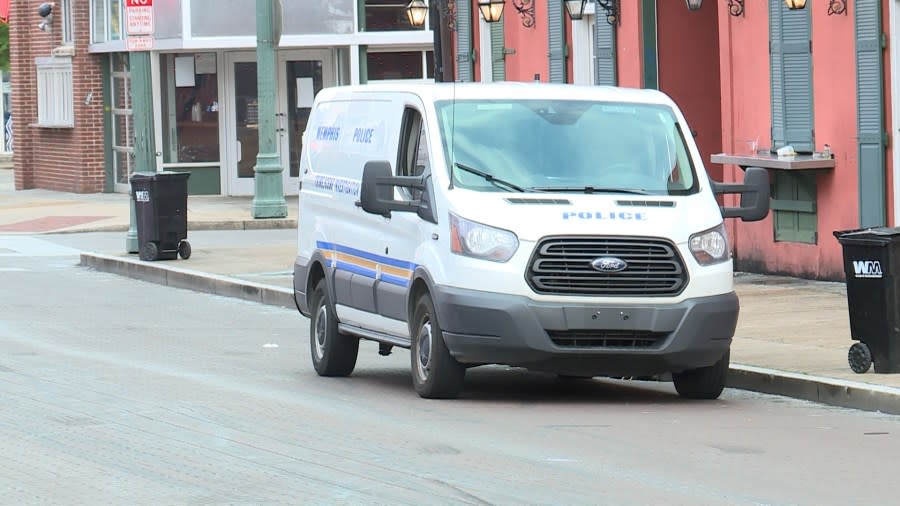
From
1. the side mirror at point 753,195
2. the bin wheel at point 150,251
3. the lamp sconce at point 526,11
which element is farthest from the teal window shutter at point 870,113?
the bin wheel at point 150,251

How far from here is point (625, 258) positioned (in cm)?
1166

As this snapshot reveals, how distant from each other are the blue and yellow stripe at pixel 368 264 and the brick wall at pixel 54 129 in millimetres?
25847

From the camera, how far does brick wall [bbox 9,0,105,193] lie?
39.2 meters

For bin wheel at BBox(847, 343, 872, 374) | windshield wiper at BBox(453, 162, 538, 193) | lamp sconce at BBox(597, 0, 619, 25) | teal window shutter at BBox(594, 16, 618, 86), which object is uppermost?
lamp sconce at BBox(597, 0, 619, 25)

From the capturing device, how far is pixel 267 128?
1187 inches

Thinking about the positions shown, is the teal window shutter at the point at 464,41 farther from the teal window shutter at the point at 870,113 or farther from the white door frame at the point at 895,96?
the white door frame at the point at 895,96

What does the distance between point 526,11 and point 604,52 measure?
243cm

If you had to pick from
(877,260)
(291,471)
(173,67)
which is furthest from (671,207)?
(173,67)

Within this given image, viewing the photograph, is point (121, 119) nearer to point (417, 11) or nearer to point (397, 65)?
point (397, 65)

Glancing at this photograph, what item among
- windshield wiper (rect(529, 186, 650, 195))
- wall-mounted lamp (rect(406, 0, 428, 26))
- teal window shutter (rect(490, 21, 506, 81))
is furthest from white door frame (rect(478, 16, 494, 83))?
windshield wiper (rect(529, 186, 650, 195))

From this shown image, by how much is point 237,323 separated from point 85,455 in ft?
27.8

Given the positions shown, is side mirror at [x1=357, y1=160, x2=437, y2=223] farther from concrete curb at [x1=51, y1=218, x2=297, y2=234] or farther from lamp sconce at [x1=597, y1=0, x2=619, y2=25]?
concrete curb at [x1=51, y1=218, x2=297, y2=234]

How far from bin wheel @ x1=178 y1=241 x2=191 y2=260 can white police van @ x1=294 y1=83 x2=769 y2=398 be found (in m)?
10.7

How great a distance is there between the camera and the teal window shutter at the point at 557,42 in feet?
81.8
